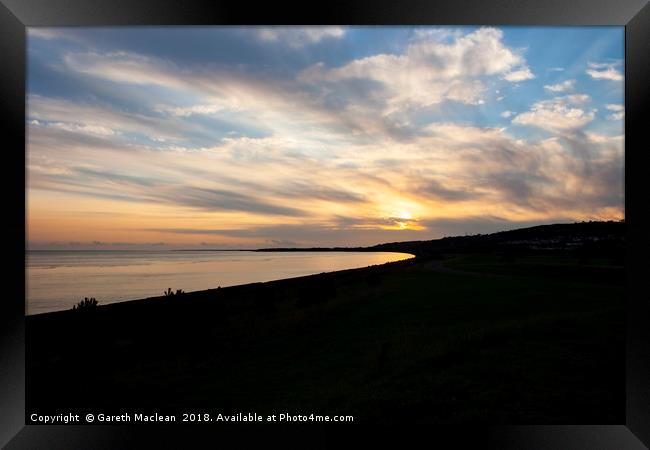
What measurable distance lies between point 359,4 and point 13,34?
2577mm

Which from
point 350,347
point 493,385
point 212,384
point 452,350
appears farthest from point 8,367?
point 350,347

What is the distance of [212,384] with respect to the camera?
582cm

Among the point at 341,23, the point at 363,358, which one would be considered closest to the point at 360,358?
the point at 363,358

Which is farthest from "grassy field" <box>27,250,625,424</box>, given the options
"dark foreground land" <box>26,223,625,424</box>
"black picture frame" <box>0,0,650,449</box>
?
"black picture frame" <box>0,0,650,449</box>

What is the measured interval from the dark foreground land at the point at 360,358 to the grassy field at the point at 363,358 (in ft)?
0.08

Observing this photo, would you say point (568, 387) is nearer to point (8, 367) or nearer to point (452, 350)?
point (452, 350)

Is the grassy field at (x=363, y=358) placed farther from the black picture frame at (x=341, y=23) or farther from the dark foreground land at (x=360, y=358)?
the black picture frame at (x=341, y=23)

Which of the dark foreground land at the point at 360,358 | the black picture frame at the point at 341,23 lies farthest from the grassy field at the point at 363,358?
the black picture frame at the point at 341,23

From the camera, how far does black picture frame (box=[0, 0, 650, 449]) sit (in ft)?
8.96

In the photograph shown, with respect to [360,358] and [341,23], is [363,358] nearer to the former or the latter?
[360,358]

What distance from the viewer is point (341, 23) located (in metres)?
3.04

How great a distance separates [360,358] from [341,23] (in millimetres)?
4815

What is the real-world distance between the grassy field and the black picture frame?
0.50 meters

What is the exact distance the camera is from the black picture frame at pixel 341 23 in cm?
273
